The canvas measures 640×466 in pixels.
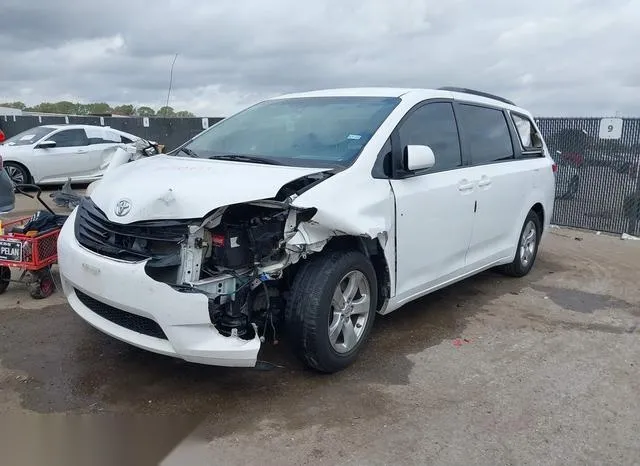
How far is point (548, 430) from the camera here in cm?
332

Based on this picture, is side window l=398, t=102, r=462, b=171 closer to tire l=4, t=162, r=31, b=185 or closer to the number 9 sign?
the number 9 sign

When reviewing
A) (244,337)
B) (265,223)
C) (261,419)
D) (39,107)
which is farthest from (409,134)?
(39,107)

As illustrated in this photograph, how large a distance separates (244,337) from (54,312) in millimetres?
2299

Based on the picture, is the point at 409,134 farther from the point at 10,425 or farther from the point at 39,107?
the point at 39,107

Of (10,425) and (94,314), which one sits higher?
(94,314)

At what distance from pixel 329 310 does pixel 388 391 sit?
2.17 feet

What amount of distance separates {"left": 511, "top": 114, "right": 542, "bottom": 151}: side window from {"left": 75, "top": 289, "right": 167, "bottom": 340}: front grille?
14.4 feet

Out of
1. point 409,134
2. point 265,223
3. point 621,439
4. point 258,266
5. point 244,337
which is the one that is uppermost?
point 409,134

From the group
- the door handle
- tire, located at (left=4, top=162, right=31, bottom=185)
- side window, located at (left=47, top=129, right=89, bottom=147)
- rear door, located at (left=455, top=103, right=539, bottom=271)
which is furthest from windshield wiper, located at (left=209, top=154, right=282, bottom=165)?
side window, located at (left=47, top=129, right=89, bottom=147)

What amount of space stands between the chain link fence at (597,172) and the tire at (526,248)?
12.3 feet

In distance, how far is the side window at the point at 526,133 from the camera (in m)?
6.24

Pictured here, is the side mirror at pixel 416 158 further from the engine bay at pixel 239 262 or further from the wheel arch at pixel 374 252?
the engine bay at pixel 239 262

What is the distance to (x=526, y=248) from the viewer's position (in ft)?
21.2

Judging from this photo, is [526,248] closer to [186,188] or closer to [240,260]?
[240,260]
